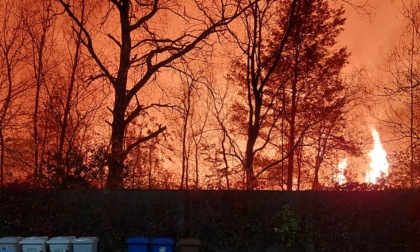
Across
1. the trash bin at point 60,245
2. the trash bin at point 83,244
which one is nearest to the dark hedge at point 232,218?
the trash bin at point 83,244

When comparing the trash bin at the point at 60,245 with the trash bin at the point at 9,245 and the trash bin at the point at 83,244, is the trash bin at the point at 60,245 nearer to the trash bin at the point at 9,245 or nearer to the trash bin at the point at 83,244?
the trash bin at the point at 83,244

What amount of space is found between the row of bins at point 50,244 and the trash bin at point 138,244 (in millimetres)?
784

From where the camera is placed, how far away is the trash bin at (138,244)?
14.0m

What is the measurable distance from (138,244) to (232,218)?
2.32m

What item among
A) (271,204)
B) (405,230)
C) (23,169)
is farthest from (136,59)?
(405,230)

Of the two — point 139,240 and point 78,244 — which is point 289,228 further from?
point 78,244

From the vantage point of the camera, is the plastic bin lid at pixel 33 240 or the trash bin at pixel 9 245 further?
the trash bin at pixel 9 245

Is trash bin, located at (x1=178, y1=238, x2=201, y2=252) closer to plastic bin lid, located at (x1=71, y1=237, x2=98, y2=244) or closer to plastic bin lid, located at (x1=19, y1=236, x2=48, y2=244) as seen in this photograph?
plastic bin lid, located at (x1=71, y1=237, x2=98, y2=244)

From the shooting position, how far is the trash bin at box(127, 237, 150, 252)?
13977 millimetres

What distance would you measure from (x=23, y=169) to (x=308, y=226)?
40.9ft

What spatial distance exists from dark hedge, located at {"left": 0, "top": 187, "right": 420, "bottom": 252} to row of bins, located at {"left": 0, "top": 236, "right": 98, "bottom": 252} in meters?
0.94

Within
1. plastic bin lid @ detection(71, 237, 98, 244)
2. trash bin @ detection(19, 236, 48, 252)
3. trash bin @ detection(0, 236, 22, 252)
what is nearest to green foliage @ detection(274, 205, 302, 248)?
plastic bin lid @ detection(71, 237, 98, 244)

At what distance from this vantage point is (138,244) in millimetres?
14008

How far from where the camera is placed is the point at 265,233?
14.8m
